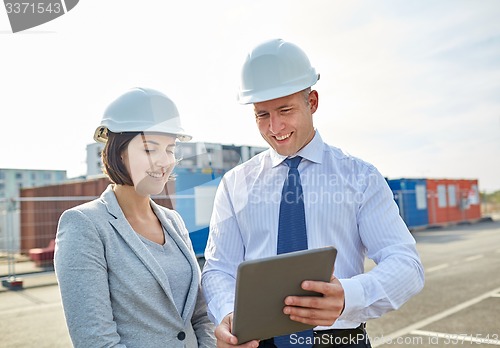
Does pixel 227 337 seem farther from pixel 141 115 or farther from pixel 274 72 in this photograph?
pixel 274 72

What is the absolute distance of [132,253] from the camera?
→ 1912 millimetres

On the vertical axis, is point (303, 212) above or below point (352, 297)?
above

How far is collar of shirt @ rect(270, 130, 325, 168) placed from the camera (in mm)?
2158

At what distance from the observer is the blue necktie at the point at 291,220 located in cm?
203

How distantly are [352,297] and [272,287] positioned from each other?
1.25 feet

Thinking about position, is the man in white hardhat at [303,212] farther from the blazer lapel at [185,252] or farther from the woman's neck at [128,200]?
the woman's neck at [128,200]

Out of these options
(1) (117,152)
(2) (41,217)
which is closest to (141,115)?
(1) (117,152)

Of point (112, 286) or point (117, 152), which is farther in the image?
point (117, 152)

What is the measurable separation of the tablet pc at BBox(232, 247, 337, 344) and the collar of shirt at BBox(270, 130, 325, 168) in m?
0.71

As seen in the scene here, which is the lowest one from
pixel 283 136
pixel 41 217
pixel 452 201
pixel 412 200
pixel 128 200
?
pixel 452 201

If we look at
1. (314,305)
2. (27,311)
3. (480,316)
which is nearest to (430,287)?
(480,316)

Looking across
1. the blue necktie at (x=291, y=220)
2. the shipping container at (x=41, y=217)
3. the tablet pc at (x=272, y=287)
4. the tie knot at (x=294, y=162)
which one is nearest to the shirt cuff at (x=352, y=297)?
the tablet pc at (x=272, y=287)

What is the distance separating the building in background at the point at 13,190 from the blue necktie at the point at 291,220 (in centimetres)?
969

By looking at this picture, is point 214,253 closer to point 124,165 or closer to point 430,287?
point 124,165
